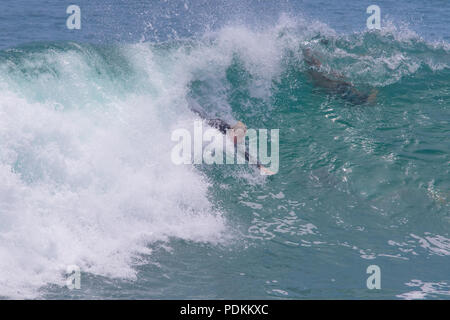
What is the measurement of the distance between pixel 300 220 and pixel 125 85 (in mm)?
3885

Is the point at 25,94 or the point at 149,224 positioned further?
the point at 25,94

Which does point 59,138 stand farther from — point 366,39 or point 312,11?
point 312,11

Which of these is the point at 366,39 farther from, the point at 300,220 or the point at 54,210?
the point at 54,210

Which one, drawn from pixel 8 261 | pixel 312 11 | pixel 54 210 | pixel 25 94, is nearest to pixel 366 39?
pixel 312 11

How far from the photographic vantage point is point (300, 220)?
6598mm

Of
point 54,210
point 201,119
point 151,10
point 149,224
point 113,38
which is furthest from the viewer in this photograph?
point 151,10

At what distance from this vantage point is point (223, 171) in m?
7.71

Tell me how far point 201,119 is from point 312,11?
8212 millimetres

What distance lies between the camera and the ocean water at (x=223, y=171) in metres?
5.29

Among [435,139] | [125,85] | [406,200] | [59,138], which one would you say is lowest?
[406,200]

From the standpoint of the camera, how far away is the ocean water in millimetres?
5289

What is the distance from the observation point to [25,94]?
7.19m

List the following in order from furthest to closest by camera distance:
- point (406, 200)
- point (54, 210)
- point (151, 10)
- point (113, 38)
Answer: point (151, 10)
point (113, 38)
point (406, 200)
point (54, 210)
